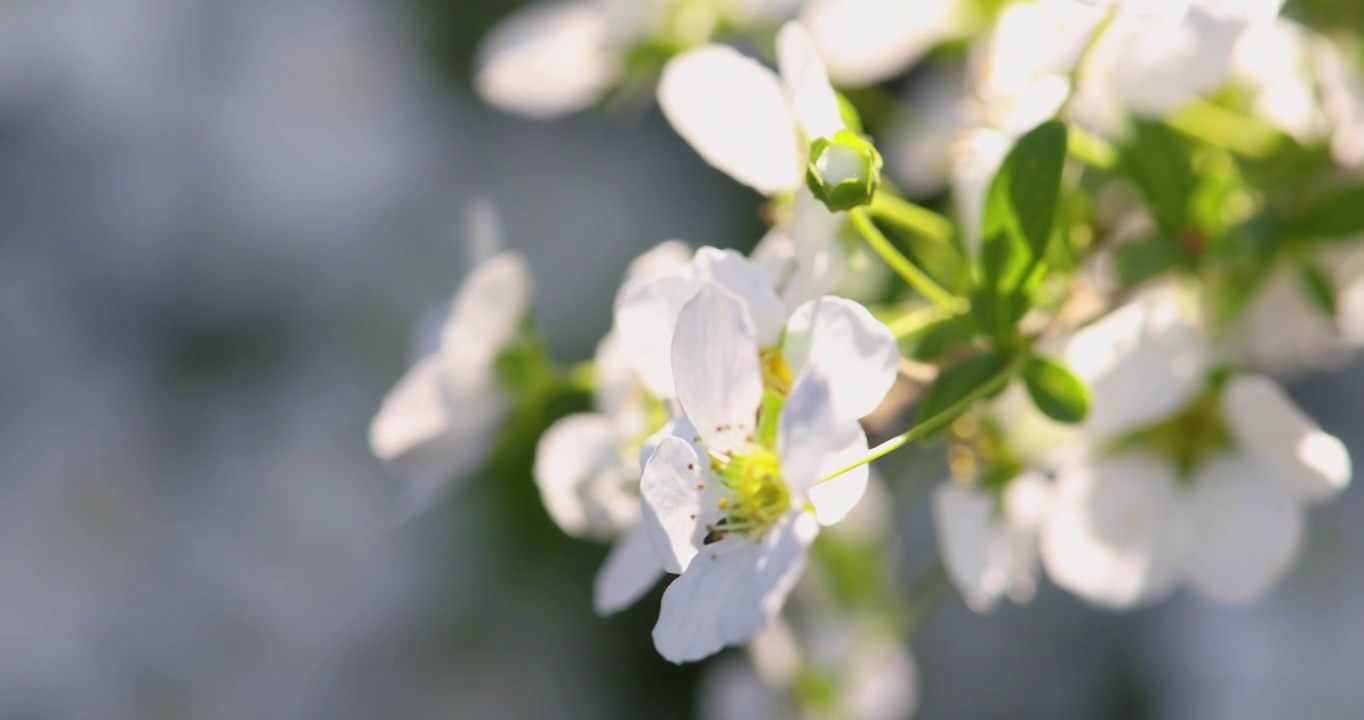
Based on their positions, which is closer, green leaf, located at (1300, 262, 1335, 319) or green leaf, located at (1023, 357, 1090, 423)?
green leaf, located at (1023, 357, 1090, 423)

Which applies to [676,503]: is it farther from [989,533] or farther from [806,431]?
[989,533]

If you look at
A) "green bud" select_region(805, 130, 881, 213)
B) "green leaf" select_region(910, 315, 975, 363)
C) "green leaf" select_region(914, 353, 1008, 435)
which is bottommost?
"green leaf" select_region(910, 315, 975, 363)

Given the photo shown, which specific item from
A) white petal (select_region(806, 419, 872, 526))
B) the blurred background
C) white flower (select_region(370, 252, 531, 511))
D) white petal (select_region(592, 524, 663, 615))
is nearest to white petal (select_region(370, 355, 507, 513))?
white flower (select_region(370, 252, 531, 511))

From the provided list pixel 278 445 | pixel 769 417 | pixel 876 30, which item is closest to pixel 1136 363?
pixel 769 417

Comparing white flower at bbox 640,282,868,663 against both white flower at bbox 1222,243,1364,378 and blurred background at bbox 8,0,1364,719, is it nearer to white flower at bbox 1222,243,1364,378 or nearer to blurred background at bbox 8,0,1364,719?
white flower at bbox 1222,243,1364,378

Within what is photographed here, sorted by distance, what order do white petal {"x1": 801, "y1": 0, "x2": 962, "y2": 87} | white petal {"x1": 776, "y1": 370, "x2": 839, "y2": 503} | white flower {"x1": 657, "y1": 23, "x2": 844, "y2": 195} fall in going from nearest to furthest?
white petal {"x1": 776, "y1": 370, "x2": 839, "y2": 503} < white flower {"x1": 657, "y1": 23, "x2": 844, "y2": 195} < white petal {"x1": 801, "y1": 0, "x2": 962, "y2": 87}

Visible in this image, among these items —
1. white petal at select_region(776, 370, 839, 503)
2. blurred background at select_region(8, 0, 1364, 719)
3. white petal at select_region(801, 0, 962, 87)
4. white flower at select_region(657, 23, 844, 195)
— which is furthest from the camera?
blurred background at select_region(8, 0, 1364, 719)
